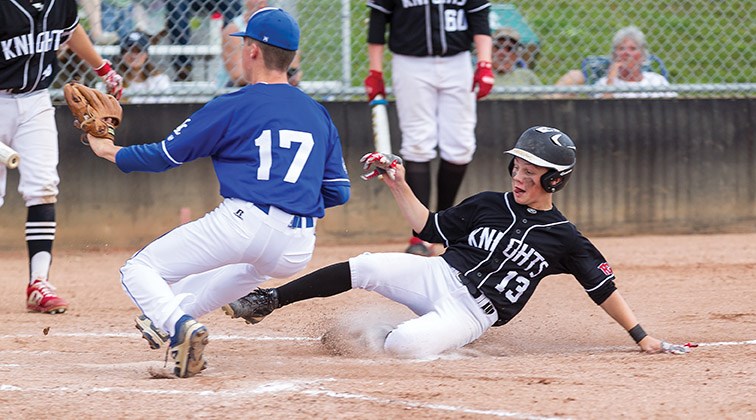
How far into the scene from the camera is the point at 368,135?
850cm

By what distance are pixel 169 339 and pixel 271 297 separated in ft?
2.46

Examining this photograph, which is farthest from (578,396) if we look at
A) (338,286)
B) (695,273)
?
(695,273)

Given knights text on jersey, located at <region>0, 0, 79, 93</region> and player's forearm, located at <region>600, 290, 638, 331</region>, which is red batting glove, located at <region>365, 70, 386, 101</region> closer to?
knights text on jersey, located at <region>0, 0, 79, 93</region>

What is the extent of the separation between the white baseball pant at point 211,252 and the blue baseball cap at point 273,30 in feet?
2.17

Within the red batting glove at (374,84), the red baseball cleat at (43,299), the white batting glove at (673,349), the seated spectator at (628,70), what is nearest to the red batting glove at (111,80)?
the red baseball cleat at (43,299)

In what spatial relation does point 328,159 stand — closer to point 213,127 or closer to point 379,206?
point 213,127

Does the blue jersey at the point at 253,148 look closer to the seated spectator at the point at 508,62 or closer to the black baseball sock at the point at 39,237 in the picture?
the black baseball sock at the point at 39,237

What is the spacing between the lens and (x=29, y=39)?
5926mm

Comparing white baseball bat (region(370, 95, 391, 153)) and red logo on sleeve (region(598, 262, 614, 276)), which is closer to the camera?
red logo on sleeve (region(598, 262, 614, 276))

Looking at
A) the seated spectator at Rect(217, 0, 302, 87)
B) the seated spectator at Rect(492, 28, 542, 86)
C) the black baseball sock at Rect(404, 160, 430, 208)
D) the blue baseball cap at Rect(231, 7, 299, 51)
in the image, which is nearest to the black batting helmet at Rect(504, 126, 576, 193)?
the blue baseball cap at Rect(231, 7, 299, 51)

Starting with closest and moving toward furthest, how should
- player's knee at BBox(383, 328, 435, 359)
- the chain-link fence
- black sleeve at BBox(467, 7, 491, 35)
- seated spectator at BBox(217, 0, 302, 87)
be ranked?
→ player's knee at BBox(383, 328, 435, 359) < black sleeve at BBox(467, 7, 491, 35) < the chain-link fence < seated spectator at BBox(217, 0, 302, 87)

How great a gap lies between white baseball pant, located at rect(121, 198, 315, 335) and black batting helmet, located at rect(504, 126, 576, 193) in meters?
1.00

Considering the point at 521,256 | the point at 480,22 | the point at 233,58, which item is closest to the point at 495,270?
the point at 521,256

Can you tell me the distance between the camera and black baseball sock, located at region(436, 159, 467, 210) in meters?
7.71
